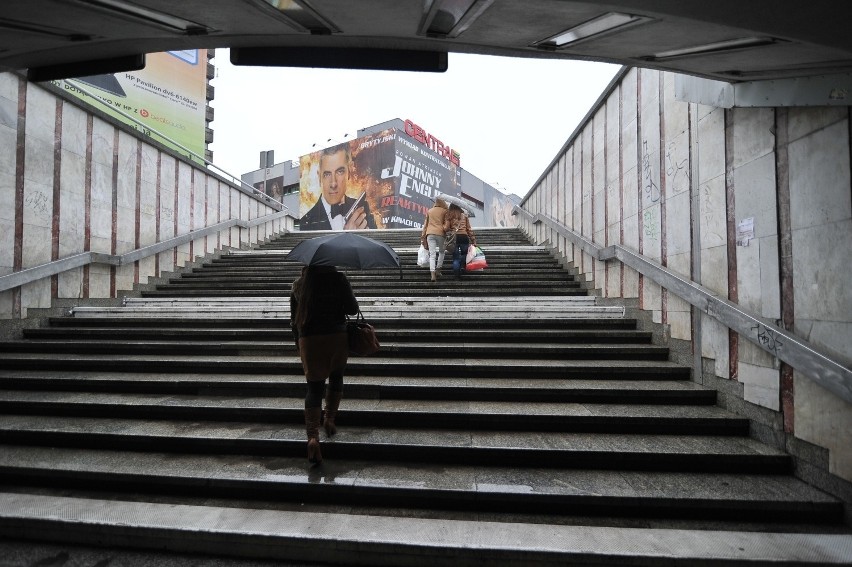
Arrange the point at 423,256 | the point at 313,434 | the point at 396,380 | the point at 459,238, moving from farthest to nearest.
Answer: the point at 423,256, the point at 459,238, the point at 396,380, the point at 313,434

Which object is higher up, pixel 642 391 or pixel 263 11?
pixel 263 11

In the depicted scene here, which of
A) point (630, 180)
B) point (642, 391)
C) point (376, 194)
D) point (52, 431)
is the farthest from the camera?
point (376, 194)

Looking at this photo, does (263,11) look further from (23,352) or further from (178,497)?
(23,352)

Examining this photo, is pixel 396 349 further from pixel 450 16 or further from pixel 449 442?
pixel 450 16

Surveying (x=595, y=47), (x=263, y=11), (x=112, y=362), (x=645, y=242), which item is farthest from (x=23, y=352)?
(x=645, y=242)

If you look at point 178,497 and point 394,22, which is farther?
point 178,497

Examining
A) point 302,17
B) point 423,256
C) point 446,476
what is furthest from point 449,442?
point 423,256

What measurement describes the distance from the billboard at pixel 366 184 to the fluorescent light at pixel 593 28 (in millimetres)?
23260

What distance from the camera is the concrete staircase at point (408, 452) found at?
240cm

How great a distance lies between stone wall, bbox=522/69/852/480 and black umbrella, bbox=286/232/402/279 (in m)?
2.86

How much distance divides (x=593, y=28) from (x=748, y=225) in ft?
7.05

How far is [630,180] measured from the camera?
223 inches

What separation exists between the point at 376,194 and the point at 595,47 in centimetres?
2426

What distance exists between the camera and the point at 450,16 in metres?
2.59
